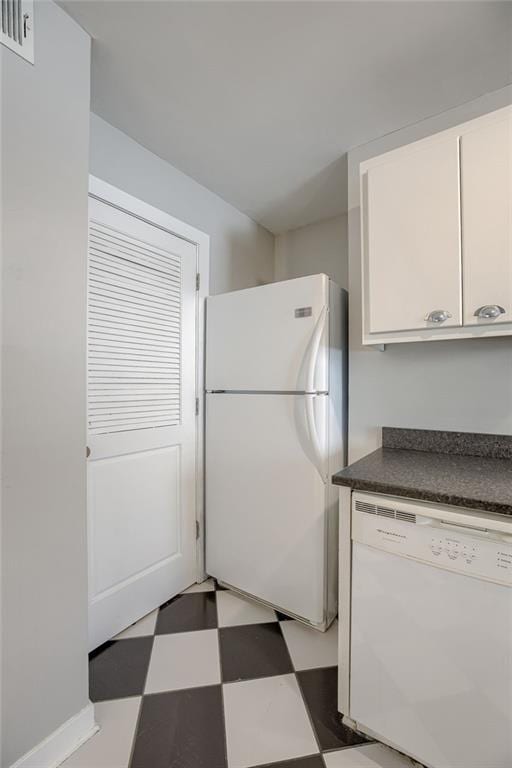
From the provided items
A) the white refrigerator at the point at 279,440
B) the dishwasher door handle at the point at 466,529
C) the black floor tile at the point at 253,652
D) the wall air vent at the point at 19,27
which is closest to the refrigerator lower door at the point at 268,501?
the white refrigerator at the point at 279,440

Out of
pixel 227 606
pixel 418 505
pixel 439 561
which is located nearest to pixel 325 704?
pixel 227 606

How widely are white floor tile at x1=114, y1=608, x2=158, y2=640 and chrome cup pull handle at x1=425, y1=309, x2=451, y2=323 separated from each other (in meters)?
1.91

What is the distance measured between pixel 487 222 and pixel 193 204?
1.57 metres

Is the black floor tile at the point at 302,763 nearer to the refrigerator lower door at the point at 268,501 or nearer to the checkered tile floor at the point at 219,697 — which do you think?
the checkered tile floor at the point at 219,697

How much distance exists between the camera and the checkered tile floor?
1.13m

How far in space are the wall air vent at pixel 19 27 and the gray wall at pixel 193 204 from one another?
0.51 m

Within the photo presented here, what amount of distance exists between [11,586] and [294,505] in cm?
115

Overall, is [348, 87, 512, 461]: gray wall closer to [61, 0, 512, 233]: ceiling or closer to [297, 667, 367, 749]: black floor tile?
[61, 0, 512, 233]: ceiling

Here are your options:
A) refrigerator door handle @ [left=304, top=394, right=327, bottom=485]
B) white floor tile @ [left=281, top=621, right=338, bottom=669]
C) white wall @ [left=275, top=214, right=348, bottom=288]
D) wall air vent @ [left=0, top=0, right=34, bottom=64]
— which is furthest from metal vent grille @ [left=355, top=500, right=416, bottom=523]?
white wall @ [left=275, top=214, right=348, bottom=288]

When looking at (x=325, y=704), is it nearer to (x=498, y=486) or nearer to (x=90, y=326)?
(x=498, y=486)

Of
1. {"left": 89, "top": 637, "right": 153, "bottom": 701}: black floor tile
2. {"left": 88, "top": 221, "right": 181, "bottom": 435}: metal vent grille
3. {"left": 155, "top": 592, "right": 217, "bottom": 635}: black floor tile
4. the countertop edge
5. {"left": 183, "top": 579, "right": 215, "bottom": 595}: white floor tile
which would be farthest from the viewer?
{"left": 183, "top": 579, "right": 215, "bottom": 595}: white floor tile

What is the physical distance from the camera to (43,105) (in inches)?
42.5

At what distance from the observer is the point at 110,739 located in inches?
46.1

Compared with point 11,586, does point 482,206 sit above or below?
above
